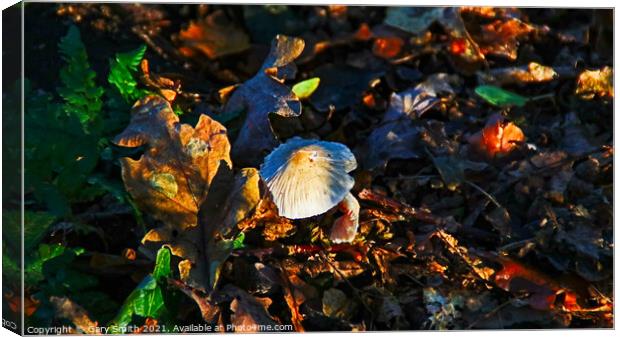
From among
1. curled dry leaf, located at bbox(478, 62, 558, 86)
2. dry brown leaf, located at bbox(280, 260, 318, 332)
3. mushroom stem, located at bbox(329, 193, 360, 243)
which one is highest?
mushroom stem, located at bbox(329, 193, 360, 243)

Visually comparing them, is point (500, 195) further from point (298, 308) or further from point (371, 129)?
point (298, 308)

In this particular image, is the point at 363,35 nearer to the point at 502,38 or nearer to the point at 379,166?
the point at 502,38

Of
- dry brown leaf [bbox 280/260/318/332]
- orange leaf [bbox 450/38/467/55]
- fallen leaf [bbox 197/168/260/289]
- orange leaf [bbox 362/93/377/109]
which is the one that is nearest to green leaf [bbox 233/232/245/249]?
fallen leaf [bbox 197/168/260/289]

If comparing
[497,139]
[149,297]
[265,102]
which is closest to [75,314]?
[149,297]

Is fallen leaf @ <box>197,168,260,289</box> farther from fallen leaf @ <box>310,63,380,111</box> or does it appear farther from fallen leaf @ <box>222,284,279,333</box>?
fallen leaf @ <box>310,63,380,111</box>

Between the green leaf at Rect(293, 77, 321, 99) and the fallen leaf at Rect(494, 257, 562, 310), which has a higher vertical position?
the green leaf at Rect(293, 77, 321, 99)

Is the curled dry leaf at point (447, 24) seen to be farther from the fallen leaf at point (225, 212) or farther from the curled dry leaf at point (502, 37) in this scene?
the fallen leaf at point (225, 212)
